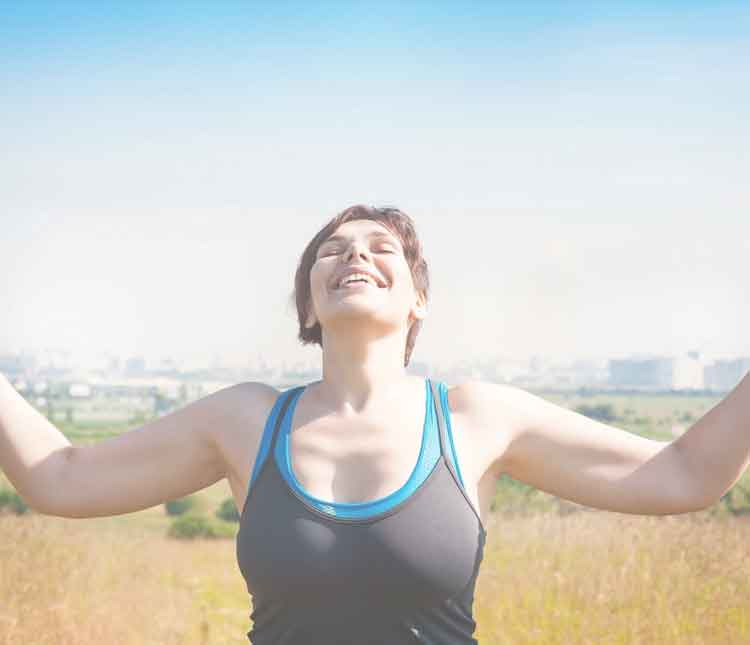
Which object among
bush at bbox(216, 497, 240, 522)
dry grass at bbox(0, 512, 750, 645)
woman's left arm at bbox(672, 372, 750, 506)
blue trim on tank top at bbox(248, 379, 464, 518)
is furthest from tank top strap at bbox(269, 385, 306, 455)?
bush at bbox(216, 497, 240, 522)

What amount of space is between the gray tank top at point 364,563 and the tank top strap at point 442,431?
2 cm

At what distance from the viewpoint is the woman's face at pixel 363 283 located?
6.64ft

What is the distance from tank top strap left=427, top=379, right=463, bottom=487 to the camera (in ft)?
6.39

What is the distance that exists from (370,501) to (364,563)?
5.3 inches

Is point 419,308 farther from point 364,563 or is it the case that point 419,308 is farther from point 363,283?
point 364,563

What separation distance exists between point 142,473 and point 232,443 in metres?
0.25

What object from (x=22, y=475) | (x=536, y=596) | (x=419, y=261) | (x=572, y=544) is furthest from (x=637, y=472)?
(x=572, y=544)

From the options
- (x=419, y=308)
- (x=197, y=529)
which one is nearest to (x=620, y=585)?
(x=419, y=308)

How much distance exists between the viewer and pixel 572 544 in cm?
A: 474

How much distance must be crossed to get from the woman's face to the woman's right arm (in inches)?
12.8

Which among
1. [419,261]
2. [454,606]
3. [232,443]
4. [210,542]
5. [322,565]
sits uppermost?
[419,261]

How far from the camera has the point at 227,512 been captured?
10680 mm

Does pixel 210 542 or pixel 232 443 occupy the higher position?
pixel 232 443

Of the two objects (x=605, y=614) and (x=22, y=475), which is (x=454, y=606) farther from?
→ (x=605, y=614)
